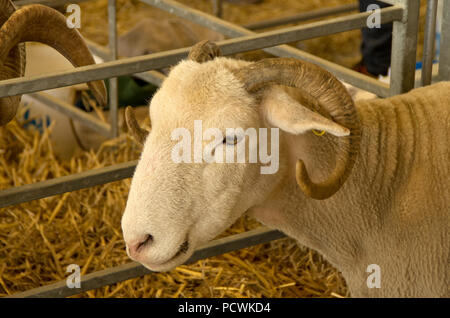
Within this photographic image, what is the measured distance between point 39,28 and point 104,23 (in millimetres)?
4130

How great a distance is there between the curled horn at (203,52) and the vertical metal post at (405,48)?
890 millimetres

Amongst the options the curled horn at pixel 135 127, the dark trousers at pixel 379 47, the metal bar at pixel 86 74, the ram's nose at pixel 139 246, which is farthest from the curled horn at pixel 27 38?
the dark trousers at pixel 379 47

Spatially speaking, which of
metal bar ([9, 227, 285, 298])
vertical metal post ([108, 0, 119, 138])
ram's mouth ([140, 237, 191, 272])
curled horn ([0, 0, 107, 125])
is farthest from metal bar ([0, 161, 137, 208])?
vertical metal post ([108, 0, 119, 138])

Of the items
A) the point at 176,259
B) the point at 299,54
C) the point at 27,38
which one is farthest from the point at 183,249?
the point at 299,54

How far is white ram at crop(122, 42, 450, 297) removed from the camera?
6.95 feet

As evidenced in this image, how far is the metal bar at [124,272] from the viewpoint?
282cm

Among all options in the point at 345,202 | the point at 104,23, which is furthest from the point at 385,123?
the point at 104,23

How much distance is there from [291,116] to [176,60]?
0.54m

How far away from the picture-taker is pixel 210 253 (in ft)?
9.89

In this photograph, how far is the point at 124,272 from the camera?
9.50 feet

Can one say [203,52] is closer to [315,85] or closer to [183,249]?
[315,85]

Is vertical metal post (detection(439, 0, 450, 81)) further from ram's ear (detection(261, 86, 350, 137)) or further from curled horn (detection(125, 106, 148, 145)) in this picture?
curled horn (detection(125, 106, 148, 145))

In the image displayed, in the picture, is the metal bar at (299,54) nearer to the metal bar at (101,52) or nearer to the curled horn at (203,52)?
the curled horn at (203,52)

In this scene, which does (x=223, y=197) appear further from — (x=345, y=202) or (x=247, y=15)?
(x=247, y=15)
